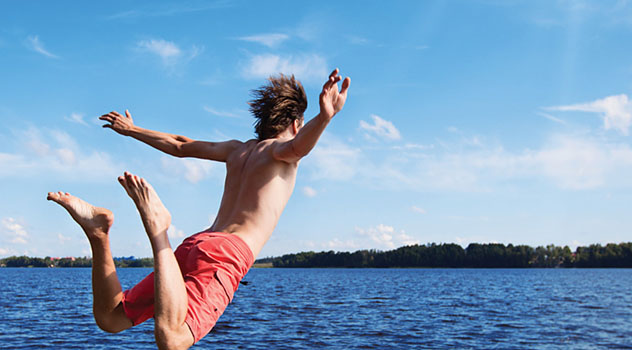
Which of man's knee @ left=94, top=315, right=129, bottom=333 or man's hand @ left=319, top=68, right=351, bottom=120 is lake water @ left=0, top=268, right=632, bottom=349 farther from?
man's hand @ left=319, top=68, right=351, bottom=120

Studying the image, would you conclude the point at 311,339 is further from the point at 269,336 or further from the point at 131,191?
the point at 131,191

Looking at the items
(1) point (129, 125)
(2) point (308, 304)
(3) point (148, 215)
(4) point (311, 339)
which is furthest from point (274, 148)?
(2) point (308, 304)

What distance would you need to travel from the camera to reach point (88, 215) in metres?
3.73

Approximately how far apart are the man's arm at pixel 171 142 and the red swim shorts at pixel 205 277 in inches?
30.0

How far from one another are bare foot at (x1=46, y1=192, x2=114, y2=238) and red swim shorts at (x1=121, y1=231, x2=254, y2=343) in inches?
18.4

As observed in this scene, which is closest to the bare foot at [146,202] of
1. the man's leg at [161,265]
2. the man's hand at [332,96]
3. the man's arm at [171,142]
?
the man's leg at [161,265]

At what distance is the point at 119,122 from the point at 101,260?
1.42 m

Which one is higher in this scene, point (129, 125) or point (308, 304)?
point (129, 125)

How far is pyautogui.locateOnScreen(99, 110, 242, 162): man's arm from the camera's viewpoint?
4.53 metres

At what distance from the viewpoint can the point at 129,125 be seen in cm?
482

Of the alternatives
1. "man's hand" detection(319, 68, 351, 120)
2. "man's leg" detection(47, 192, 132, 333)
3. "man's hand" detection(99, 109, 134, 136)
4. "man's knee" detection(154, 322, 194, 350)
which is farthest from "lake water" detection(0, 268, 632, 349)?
"man's hand" detection(319, 68, 351, 120)

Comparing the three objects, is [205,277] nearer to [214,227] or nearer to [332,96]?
[214,227]

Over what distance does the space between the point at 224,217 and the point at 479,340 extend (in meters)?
24.7

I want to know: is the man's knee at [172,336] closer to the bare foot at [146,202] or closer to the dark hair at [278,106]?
the bare foot at [146,202]
